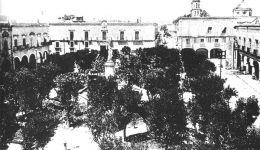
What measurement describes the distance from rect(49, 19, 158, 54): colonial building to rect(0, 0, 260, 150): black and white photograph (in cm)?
17

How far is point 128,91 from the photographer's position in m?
22.8

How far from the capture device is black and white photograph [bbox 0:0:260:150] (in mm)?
18078

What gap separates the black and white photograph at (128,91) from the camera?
1808cm

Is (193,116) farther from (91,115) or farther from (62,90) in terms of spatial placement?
(62,90)

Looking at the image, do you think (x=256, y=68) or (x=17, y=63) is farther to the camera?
(x=17, y=63)

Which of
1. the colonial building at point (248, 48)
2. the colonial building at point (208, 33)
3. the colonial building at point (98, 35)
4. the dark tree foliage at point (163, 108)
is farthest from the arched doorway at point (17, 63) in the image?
the colonial building at point (248, 48)

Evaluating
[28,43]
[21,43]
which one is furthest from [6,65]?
[28,43]

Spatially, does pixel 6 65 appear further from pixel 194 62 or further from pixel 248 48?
pixel 248 48

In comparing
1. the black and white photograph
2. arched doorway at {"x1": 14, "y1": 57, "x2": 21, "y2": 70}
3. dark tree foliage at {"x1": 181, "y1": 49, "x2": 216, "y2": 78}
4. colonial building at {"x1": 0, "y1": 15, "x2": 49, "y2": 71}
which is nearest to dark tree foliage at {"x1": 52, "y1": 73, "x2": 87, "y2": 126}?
the black and white photograph

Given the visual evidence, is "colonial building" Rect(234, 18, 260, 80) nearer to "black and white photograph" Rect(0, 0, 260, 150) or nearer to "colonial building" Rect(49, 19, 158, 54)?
"black and white photograph" Rect(0, 0, 260, 150)

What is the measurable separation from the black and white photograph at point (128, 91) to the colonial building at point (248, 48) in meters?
0.14

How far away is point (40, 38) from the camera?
55.6m

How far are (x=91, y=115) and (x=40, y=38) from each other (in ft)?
129

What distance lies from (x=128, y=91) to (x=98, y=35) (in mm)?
39118
